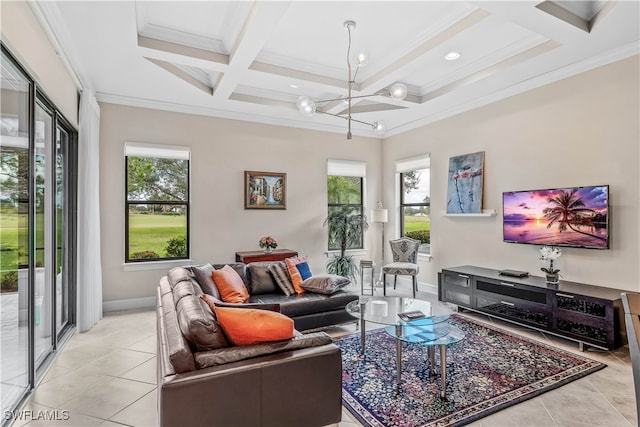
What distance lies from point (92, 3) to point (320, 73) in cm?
246

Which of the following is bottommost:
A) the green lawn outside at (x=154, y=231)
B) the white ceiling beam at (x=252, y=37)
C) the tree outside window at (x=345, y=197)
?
the green lawn outside at (x=154, y=231)

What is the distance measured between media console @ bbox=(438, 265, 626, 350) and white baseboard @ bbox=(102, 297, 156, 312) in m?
4.17

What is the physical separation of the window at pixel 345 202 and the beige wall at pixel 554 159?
1.35m

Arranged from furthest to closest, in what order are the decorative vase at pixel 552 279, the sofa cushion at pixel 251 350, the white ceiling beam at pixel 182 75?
1. the white ceiling beam at pixel 182 75
2. the decorative vase at pixel 552 279
3. the sofa cushion at pixel 251 350

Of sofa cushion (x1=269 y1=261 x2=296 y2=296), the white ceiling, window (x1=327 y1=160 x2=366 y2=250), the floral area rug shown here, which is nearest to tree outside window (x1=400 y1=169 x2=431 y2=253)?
window (x1=327 y1=160 x2=366 y2=250)

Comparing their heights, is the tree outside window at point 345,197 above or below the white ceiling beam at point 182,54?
below

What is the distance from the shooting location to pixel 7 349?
231 cm

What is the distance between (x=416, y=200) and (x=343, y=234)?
1455 millimetres

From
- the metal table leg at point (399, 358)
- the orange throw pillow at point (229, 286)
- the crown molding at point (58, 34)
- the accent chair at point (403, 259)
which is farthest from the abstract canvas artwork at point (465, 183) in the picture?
the crown molding at point (58, 34)

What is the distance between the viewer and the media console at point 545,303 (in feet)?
10.7

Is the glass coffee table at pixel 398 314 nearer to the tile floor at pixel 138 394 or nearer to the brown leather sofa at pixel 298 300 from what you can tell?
the brown leather sofa at pixel 298 300

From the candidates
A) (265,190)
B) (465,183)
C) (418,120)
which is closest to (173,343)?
(265,190)

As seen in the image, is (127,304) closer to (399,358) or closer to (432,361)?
(399,358)

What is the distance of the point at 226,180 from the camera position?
218 inches
